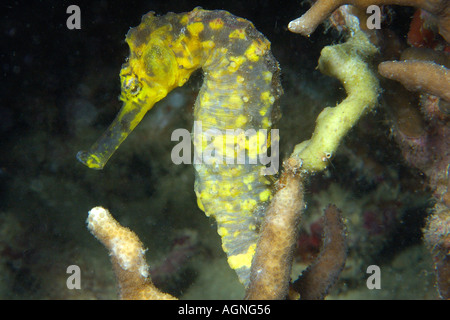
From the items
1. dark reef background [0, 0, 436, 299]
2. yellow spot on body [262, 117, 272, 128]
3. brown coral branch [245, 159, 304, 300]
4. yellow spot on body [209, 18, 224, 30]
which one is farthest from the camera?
dark reef background [0, 0, 436, 299]

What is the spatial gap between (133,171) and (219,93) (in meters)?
1.35

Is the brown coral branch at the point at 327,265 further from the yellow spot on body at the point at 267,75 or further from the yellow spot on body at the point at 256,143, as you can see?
the yellow spot on body at the point at 267,75

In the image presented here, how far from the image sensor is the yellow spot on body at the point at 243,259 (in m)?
2.69

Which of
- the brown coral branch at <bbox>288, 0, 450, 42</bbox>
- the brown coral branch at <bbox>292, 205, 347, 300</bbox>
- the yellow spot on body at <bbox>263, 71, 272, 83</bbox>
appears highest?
the brown coral branch at <bbox>288, 0, 450, 42</bbox>

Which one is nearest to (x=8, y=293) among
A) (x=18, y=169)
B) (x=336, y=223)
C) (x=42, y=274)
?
(x=42, y=274)

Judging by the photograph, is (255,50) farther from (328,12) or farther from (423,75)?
(423,75)

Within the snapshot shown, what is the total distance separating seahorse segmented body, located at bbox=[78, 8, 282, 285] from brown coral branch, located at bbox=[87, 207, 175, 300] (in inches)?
35.1

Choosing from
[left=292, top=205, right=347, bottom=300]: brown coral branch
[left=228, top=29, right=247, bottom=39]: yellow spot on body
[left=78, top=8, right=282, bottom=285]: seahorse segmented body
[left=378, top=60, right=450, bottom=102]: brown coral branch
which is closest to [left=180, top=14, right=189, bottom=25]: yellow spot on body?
[left=78, top=8, right=282, bottom=285]: seahorse segmented body

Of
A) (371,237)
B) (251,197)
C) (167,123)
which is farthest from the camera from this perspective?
(371,237)

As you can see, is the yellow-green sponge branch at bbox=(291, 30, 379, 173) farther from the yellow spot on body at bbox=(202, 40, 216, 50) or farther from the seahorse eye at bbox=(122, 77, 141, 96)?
the seahorse eye at bbox=(122, 77, 141, 96)

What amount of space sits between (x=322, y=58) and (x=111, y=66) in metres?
1.86

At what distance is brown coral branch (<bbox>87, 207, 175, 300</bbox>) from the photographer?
5.91 ft
